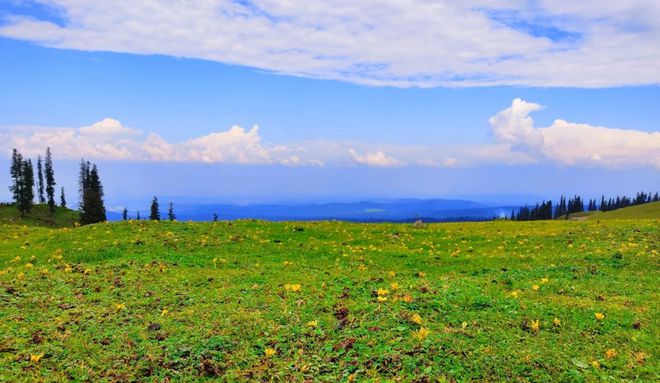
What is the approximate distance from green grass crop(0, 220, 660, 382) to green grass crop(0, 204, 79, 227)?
10818 centimetres

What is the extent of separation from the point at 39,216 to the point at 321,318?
436ft

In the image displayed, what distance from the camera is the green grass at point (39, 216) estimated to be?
109 meters

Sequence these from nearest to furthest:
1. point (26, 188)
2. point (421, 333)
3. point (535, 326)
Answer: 1. point (421, 333)
2. point (535, 326)
3. point (26, 188)

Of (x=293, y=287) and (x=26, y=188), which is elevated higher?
(x=26, y=188)

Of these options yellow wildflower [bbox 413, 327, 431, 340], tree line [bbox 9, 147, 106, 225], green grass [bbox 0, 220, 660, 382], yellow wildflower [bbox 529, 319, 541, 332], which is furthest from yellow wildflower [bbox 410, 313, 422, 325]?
tree line [bbox 9, 147, 106, 225]

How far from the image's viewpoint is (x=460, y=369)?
8.55 metres

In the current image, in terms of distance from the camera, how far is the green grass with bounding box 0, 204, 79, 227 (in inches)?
4276

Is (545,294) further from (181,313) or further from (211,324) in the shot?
(181,313)

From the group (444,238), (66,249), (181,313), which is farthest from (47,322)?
(444,238)

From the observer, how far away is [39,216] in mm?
116000

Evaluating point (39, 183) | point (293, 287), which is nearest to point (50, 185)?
point (39, 183)

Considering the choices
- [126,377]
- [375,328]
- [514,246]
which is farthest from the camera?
[514,246]

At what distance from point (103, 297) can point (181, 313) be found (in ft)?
11.4

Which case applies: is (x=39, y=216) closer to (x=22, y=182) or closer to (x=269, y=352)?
(x=22, y=182)
